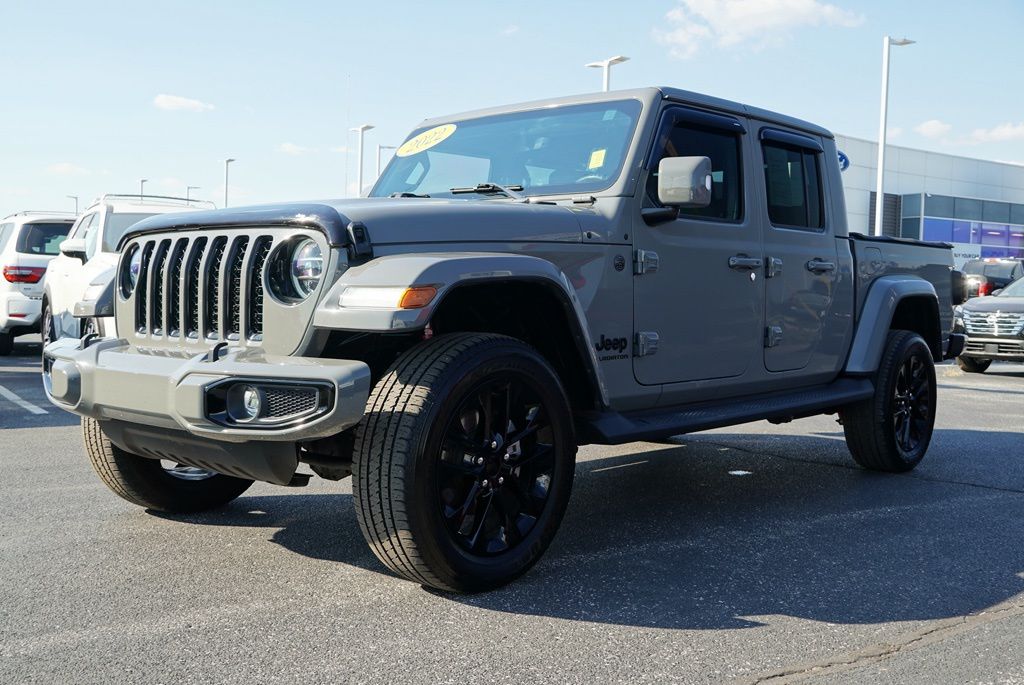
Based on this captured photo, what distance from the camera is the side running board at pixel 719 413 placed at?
14.7 ft

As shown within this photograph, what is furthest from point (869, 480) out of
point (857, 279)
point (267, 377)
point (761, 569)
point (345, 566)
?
point (267, 377)

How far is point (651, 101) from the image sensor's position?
→ 503cm

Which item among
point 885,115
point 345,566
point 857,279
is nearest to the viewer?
point 345,566

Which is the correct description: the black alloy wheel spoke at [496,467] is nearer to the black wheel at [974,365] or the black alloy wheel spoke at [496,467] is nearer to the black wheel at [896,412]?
the black wheel at [896,412]

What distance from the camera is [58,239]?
1450cm

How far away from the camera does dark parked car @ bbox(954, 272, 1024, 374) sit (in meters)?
14.6

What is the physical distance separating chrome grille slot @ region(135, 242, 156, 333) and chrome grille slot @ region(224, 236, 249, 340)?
56 centimetres

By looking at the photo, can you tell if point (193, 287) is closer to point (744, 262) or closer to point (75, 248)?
point (744, 262)

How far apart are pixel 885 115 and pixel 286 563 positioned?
26.4 metres

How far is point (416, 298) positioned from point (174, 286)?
1247mm

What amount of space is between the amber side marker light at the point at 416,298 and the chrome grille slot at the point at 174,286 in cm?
116

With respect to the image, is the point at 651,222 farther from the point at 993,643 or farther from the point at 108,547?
the point at 108,547

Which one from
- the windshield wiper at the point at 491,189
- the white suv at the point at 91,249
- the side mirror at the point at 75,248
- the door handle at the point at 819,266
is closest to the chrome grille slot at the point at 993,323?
the door handle at the point at 819,266

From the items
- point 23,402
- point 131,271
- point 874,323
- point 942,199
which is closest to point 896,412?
point 874,323
